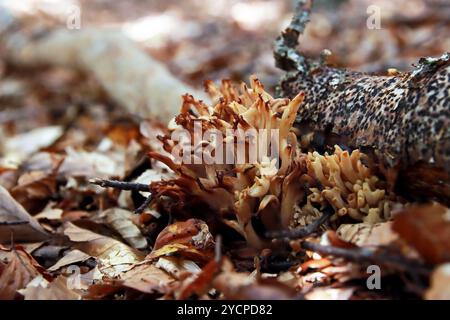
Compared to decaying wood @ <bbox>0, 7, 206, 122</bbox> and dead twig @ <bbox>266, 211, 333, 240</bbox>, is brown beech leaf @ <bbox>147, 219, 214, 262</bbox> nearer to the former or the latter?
dead twig @ <bbox>266, 211, 333, 240</bbox>

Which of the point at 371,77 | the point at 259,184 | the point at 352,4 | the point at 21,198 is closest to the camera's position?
the point at 259,184

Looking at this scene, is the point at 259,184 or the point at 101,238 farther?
the point at 101,238

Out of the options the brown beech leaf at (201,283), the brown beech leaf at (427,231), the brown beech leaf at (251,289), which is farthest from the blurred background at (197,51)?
the brown beech leaf at (427,231)

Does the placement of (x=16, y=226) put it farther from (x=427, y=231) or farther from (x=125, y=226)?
(x=427, y=231)

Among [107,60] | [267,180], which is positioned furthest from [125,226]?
[107,60]

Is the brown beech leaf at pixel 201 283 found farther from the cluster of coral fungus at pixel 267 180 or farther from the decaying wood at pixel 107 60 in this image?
the decaying wood at pixel 107 60

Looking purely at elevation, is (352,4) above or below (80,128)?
above

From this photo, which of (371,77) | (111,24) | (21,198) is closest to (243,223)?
(371,77)

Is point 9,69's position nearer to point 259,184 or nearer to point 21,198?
point 21,198
